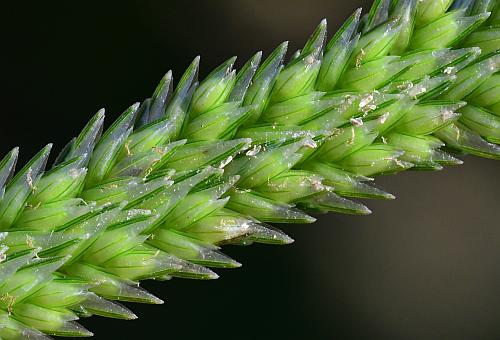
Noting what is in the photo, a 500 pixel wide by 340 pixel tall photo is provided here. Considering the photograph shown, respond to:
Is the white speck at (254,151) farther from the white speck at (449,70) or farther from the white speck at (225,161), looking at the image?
the white speck at (449,70)

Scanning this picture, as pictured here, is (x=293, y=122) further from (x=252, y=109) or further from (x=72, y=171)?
(x=72, y=171)

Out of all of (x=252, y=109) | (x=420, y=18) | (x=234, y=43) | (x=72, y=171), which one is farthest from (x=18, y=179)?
(x=234, y=43)

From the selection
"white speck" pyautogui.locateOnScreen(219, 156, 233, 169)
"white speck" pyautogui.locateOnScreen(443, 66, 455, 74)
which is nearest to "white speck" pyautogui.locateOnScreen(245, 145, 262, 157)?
"white speck" pyautogui.locateOnScreen(219, 156, 233, 169)

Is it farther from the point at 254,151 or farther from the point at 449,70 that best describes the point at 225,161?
the point at 449,70

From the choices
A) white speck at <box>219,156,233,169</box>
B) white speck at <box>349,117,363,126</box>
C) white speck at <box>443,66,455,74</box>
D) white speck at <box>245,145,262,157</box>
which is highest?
white speck at <box>443,66,455,74</box>

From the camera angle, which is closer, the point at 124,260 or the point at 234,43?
the point at 124,260

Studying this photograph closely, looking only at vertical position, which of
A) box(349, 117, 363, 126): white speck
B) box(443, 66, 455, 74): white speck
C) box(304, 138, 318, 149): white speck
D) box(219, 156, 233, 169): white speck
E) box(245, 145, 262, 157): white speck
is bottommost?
box(219, 156, 233, 169): white speck

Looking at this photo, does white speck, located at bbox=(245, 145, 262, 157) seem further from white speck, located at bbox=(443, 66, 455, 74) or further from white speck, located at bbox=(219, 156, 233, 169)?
white speck, located at bbox=(443, 66, 455, 74)

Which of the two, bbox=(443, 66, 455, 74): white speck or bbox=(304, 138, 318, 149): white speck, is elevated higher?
bbox=(443, 66, 455, 74): white speck

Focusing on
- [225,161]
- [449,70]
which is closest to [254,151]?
[225,161]

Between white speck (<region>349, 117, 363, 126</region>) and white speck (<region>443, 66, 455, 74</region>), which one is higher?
white speck (<region>443, 66, 455, 74</region>)

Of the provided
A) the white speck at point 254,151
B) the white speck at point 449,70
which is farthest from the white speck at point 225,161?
the white speck at point 449,70
